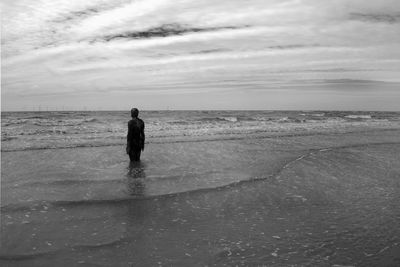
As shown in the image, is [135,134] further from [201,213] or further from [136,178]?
[201,213]

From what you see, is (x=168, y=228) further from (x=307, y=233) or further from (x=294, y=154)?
(x=294, y=154)

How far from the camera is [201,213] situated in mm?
7016

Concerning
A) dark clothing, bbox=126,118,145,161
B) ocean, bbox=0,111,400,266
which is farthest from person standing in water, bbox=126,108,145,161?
Result: ocean, bbox=0,111,400,266

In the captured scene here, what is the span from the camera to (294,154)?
14984mm

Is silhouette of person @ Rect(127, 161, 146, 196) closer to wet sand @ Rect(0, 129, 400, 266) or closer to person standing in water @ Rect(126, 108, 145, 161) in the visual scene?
wet sand @ Rect(0, 129, 400, 266)

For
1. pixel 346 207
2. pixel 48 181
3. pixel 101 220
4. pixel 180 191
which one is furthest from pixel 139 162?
pixel 346 207

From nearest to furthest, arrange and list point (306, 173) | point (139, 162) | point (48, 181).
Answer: point (48, 181) < point (306, 173) < point (139, 162)

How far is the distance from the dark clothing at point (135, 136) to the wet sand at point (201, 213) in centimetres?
55

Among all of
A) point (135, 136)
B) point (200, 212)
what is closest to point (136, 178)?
point (135, 136)

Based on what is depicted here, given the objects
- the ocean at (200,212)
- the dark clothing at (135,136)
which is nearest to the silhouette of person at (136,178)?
the ocean at (200,212)

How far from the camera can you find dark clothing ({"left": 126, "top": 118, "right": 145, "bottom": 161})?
482 inches

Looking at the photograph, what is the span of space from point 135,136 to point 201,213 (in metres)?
5.82

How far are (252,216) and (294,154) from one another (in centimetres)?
867

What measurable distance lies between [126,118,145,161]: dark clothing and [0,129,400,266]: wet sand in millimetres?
546
